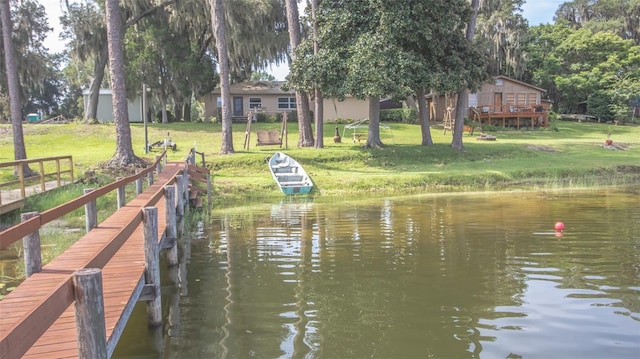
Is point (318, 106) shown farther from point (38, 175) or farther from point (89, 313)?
point (89, 313)

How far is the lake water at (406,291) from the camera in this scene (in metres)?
4.97

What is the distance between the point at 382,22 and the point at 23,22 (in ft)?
70.8

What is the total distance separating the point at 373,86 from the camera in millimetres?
19406

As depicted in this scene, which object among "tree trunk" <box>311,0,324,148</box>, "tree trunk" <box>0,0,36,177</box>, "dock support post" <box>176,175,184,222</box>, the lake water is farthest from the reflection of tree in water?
"tree trunk" <box>311,0,324,148</box>

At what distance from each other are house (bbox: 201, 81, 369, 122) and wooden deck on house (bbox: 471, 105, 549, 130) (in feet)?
27.2

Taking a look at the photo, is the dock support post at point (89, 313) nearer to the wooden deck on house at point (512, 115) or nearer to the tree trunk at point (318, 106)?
the tree trunk at point (318, 106)

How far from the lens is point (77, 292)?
3006 millimetres

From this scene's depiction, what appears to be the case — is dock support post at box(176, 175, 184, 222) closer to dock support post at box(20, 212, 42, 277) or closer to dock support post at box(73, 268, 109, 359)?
dock support post at box(20, 212, 42, 277)

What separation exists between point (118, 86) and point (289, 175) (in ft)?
22.0

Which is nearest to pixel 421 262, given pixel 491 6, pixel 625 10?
pixel 491 6

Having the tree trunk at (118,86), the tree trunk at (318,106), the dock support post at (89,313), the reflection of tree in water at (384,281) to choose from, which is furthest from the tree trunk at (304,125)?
the dock support post at (89,313)

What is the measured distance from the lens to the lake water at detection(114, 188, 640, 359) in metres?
4.97

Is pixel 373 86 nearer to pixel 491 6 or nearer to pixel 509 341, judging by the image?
pixel 509 341

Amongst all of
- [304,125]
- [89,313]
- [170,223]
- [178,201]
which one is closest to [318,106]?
[304,125]
